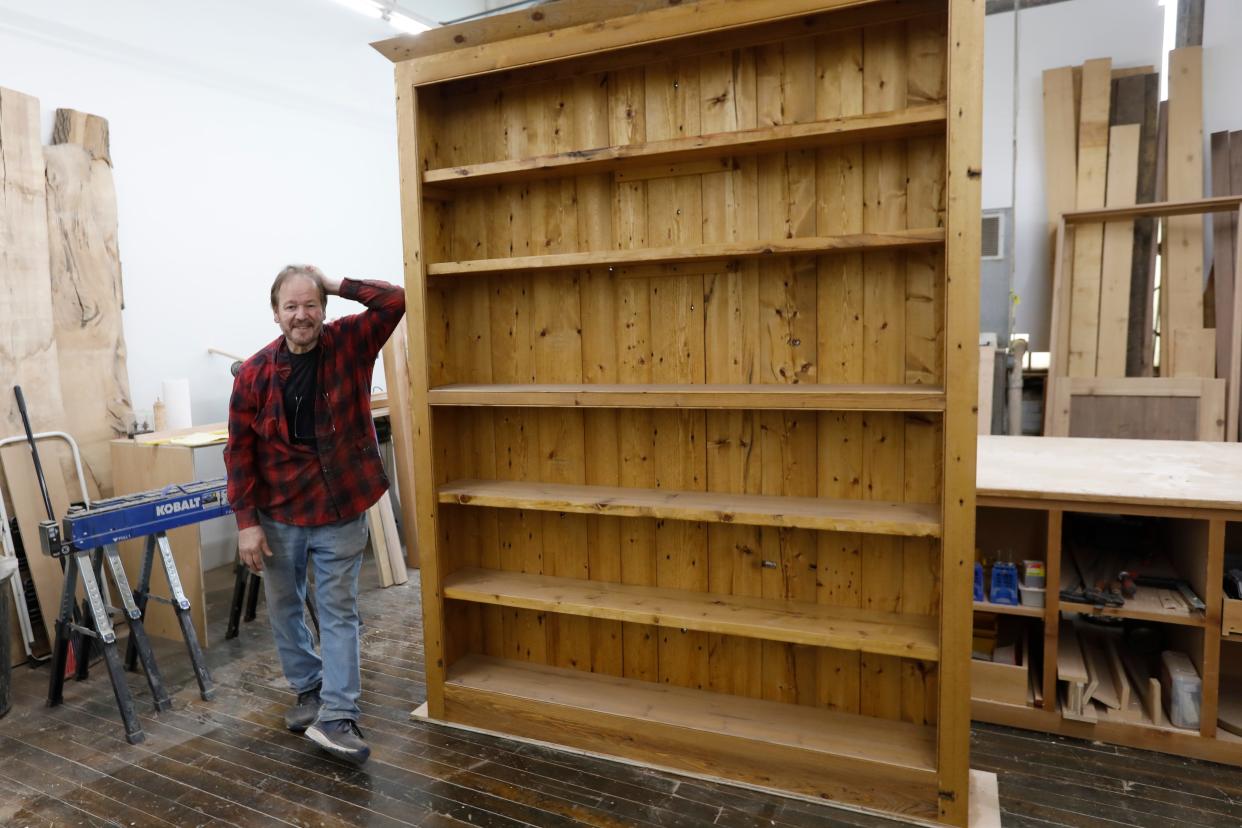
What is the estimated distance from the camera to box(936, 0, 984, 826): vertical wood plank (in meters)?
2.11

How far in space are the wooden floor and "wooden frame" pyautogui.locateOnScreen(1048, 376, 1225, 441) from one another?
314 centimetres

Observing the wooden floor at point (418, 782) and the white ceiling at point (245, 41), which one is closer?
the wooden floor at point (418, 782)

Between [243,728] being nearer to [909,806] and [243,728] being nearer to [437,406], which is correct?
[437,406]

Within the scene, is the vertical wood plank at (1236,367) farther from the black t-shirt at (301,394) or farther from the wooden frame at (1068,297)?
the black t-shirt at (301,394)

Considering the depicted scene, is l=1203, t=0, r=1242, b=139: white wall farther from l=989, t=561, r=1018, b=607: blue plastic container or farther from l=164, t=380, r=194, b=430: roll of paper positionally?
l=164, t=380, r=194, b=430: roll of paper

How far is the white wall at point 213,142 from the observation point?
4.12 m

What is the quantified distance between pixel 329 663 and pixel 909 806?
6.38 ft

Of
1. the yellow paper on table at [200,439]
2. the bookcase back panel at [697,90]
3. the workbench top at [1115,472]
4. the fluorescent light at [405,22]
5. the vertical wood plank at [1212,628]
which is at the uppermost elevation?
the fluorescent light at [405,22]

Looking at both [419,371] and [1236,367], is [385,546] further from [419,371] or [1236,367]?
[1236,367]

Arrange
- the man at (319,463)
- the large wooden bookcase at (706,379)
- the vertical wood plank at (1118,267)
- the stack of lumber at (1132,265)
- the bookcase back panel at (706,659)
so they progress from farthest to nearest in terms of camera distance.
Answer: the vertical wood plank at (1118,267) < the stack of lumber at (1132,265) < the man at (319,463) < the bookcase back panel at (706,659) < the large wooden bookcase at (706,379)

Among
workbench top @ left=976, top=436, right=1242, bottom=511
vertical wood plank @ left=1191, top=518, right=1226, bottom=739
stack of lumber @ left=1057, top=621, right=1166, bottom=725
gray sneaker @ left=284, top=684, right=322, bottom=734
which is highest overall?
workbench top @ left=976, top=436, right=1242, bottom=511

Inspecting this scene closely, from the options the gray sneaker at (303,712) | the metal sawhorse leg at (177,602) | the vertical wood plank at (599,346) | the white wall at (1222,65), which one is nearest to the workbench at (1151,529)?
the vertical wood plank at (599,346)

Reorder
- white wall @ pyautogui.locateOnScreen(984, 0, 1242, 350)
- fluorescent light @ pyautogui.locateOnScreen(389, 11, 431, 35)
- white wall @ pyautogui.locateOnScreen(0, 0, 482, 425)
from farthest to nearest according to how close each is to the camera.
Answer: white wall @ pyautogui.locateOnScreen(984, 0, 1242, 350), fluorescent light @ pyautogui.locateOnScreen(389, 11, 431, 35), white wall @ pyautogui.locateOnScreen(0, 0, 482, 425)

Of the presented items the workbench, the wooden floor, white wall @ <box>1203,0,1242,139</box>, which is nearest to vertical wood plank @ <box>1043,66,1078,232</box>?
white wall @ <box>1203,0,1242,139</box>
